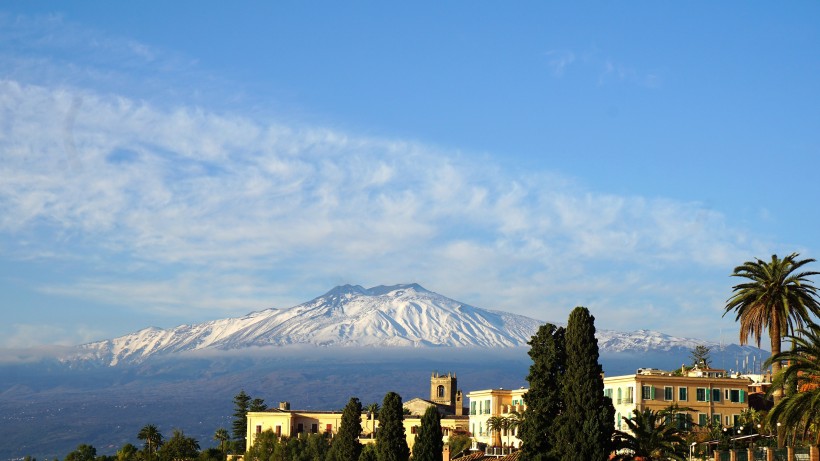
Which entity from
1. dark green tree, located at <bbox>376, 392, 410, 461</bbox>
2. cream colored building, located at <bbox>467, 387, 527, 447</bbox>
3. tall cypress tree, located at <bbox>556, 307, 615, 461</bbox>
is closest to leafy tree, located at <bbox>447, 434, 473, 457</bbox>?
cream colored building, located at <bbox>467, 387, 527, 447</bbox>

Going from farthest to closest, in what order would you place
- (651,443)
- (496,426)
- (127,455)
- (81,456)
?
(81,456) → (127,455) → (496,426) → (651,443)

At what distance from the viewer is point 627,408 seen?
101m

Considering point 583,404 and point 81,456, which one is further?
point 81,456

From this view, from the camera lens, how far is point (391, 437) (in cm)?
9162

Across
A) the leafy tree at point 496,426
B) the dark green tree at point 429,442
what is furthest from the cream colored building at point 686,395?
the dark green tree at point 429,442

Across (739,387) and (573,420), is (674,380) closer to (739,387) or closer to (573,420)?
(739,387)

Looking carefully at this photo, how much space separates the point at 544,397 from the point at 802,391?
17.5 meters

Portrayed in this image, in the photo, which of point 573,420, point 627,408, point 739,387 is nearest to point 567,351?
point 573,420

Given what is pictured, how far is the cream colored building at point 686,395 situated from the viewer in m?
101

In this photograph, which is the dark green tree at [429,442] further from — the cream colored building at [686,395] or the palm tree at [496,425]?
the palm tree at [496,425]

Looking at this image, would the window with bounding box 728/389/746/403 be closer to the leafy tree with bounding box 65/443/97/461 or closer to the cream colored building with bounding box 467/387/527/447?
the cream colored building with bounding box 467/387/527/447

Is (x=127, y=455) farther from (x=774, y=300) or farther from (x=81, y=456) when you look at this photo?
(x=774, y=300)

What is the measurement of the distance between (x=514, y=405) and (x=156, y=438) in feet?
282

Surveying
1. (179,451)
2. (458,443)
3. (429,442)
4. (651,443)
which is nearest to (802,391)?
(651,443)
